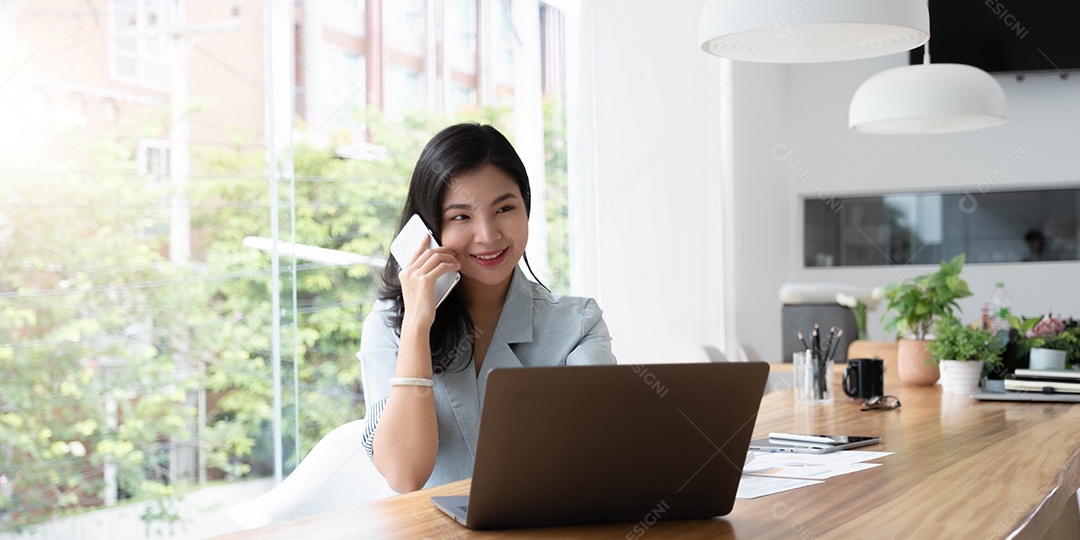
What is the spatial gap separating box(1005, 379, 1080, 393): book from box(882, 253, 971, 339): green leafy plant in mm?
353

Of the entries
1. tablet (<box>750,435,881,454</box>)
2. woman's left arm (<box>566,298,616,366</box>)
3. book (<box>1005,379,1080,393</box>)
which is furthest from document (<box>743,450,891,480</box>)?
book (<box>1005,379,1080,393</box>)

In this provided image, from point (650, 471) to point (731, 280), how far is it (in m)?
5.61

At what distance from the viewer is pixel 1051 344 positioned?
119 inches

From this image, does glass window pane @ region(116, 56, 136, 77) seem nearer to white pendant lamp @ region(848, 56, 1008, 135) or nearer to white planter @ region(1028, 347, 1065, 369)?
white pendant lamp @ region(848, 56, 1008, 135)

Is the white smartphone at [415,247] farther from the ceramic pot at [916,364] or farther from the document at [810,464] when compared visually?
the ceramic pot at [916,364]

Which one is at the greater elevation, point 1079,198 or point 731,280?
point 1079,198

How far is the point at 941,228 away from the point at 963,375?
4.86 metres

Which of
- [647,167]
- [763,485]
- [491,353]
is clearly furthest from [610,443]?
[647,167]

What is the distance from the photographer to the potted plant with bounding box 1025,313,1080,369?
2959 millimetres

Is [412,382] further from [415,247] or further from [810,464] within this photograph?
[810,464]

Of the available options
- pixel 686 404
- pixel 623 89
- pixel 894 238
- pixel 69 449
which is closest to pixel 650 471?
pixel 686 404

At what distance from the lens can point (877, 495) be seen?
146 cm

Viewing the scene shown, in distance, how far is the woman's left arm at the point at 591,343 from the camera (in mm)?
1959

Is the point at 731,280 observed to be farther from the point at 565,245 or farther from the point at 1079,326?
the point at 1079,326
